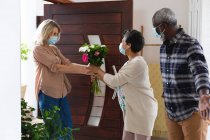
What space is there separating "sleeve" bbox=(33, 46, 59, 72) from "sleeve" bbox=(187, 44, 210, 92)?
1257mm

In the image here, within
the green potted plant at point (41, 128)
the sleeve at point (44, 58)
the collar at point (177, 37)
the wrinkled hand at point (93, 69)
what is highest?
the collar at point (177, 37)

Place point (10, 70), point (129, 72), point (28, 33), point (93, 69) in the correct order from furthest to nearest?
point (28, 33)
point (93, 69)
point (129, 72)
point (10, 70)

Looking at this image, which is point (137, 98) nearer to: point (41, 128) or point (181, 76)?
point (181, 76)

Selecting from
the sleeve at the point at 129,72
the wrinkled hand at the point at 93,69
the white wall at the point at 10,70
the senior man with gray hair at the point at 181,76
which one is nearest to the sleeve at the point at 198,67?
the senior man with gray hair at the point at 181,76

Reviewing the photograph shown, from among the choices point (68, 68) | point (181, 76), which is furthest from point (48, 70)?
point (181, 76)

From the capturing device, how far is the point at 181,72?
1.75 metres

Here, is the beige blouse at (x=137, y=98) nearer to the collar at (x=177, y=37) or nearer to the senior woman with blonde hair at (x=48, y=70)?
the collar at (x=177, y=37)

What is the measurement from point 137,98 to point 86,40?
4.57 ft

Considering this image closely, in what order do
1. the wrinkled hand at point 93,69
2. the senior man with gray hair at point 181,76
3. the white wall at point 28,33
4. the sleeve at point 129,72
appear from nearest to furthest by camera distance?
the senior man with gray hair at point 181,76 < the sleeve at point 129,72 < the wrinkled hand at point 93,69 < the white wall at point 28,33

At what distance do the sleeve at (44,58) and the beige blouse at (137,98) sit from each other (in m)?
0.61

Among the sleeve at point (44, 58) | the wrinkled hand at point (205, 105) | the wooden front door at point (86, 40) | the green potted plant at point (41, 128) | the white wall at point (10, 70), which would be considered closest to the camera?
the white wall at point (10, 70)

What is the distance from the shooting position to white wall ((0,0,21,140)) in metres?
0.79

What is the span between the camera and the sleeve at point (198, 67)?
5.16 feet

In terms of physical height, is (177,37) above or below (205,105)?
above
